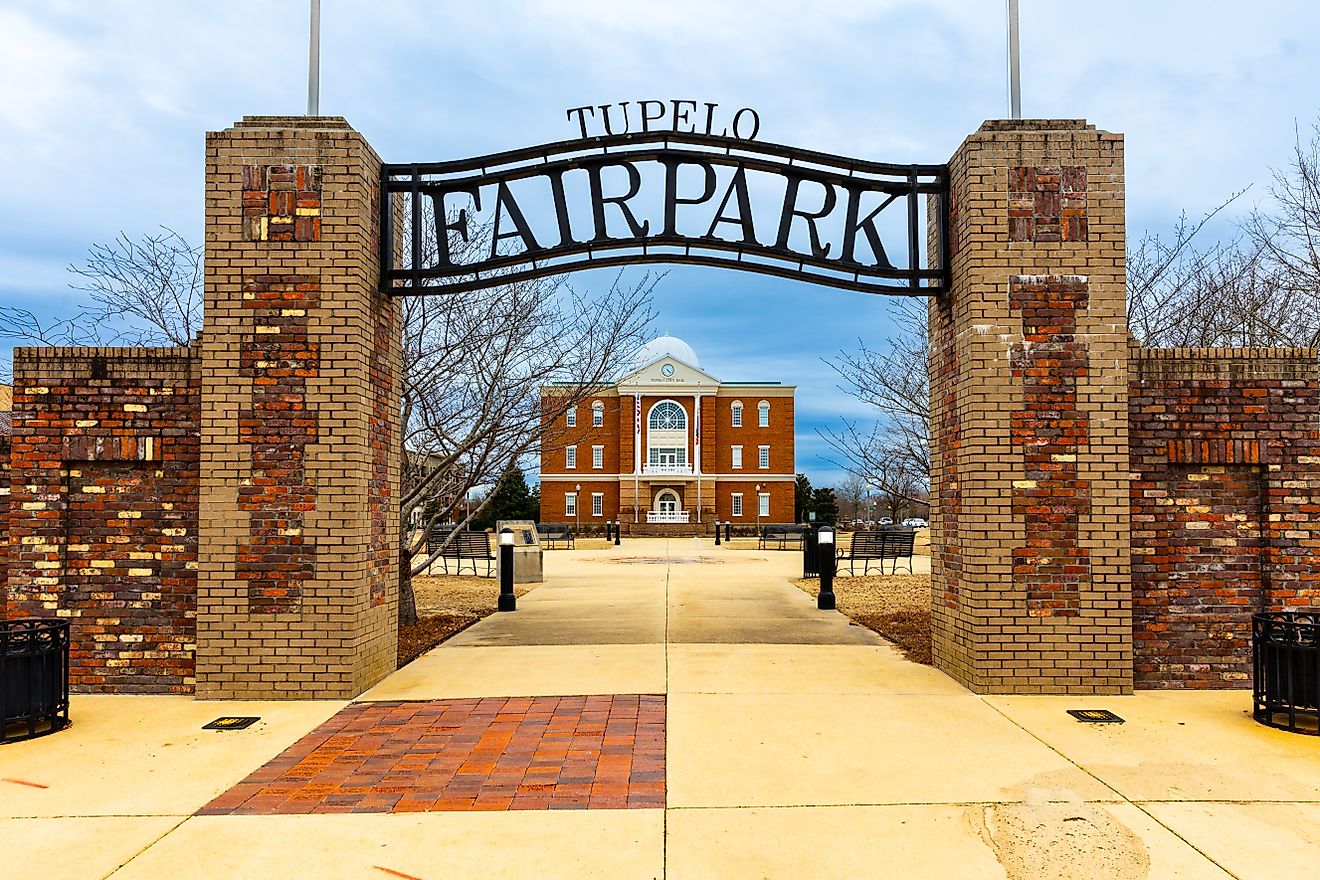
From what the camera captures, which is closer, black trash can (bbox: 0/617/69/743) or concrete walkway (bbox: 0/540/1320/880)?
concrete walkway (bbox: 0/540/1320/880)

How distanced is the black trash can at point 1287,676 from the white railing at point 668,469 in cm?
5281

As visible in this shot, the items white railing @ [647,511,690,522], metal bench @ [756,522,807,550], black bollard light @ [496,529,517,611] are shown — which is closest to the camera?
black bollard light @ [496,529,517,611]

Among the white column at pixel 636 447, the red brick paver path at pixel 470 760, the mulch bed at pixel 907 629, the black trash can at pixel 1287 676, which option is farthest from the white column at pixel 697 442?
the black trash can at pixel 1287 676

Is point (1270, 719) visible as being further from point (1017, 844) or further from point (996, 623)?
point (1017, 844)

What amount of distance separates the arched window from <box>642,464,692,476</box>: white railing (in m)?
2.36

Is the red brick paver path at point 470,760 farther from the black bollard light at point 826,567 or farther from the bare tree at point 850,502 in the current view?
the bare tree at point 850,502

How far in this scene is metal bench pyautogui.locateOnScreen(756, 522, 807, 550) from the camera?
30.8m

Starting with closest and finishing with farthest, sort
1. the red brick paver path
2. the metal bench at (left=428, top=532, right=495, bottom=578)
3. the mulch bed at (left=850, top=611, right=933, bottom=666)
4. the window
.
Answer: the red brick paver path < the mulch bed at (left=850, top=611, right=933, bottom=666) < the metal bench at (left=428, top=532, right=495, bottom=578) < the window

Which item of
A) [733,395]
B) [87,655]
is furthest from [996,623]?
[733,395]

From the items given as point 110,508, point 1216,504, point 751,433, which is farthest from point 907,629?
point 751,433

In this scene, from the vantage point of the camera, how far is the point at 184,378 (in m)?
7.62

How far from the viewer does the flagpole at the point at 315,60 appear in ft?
25.9

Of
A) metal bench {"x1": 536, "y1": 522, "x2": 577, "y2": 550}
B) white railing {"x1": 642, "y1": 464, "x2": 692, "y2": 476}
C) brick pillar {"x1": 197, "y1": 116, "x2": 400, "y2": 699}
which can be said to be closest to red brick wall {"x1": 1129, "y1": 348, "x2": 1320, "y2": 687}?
brick pillar {"x1": 197, "y1": 116, "x2": 400, "y2": 699}

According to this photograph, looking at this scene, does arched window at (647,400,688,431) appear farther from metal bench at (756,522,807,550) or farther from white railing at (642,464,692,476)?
metal bench at (756,522,807,550)
